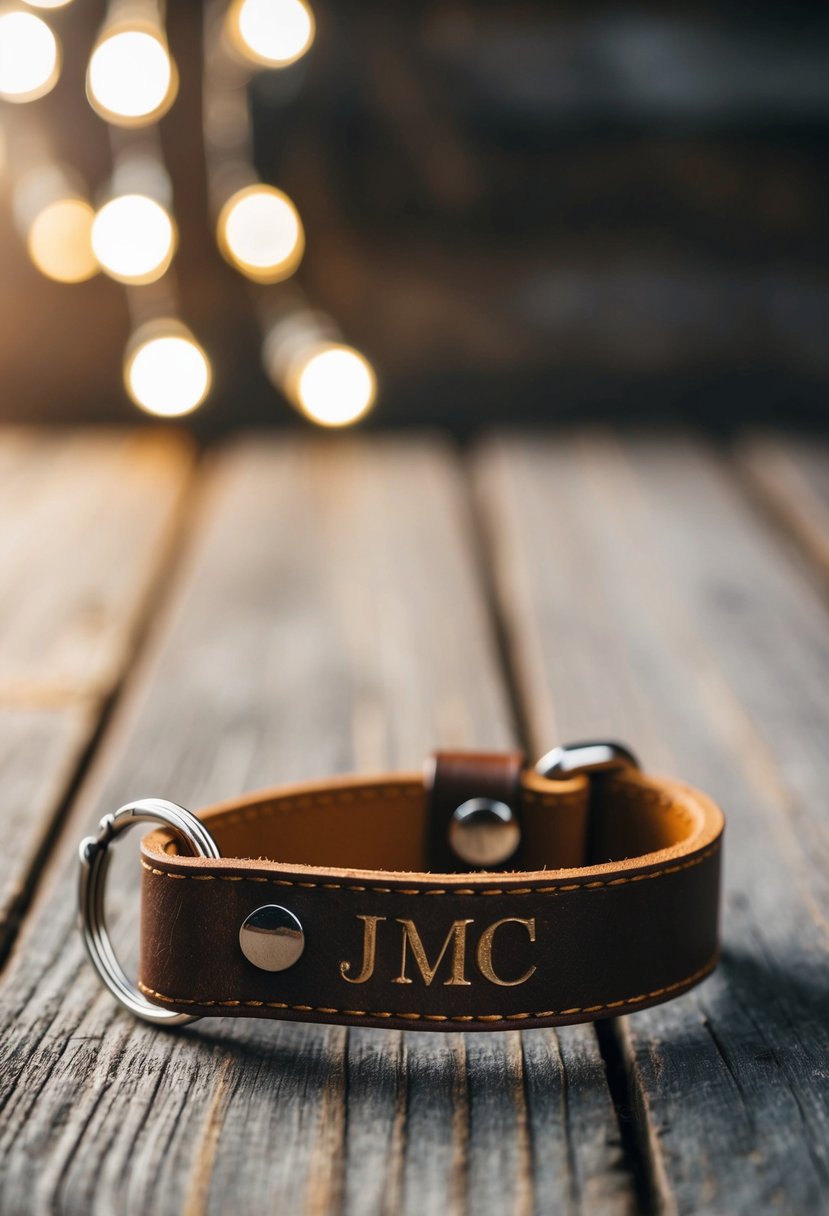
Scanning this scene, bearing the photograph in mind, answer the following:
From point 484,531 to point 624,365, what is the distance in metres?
0.84

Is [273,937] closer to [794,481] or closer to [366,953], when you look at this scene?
[366,953]

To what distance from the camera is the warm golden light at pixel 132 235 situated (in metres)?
1.81

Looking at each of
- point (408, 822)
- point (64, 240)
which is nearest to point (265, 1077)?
point (408, 822)

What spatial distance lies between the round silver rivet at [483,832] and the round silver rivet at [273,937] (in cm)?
20

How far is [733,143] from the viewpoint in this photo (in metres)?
2.44

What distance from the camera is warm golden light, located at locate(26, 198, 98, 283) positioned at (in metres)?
2.19

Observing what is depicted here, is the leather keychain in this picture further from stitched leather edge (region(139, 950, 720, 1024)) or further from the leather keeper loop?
the leather keeper loop

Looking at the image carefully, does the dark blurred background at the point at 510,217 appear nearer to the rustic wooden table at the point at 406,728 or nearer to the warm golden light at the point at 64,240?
the warm golden light at the point at 64,240

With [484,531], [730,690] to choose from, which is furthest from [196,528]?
[730,690]

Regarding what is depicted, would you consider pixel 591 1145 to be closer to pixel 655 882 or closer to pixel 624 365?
pixel 655 882

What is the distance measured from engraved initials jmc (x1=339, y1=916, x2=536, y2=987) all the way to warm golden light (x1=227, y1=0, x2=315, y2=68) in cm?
159

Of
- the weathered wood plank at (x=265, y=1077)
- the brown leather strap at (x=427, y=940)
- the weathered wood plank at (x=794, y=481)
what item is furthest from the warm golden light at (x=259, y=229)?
the brown leather strap at (x=427, y=940)

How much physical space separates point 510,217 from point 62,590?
1362 millimetres

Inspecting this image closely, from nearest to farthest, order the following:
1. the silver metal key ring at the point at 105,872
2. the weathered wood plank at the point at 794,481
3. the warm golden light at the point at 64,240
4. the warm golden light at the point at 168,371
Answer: the silver metal key ring at the point at 105,872 → the weathered wood plank at the point at 794,481 → the warm golden light at the point at 168,371 → the warm golden light at the point at 64,240
